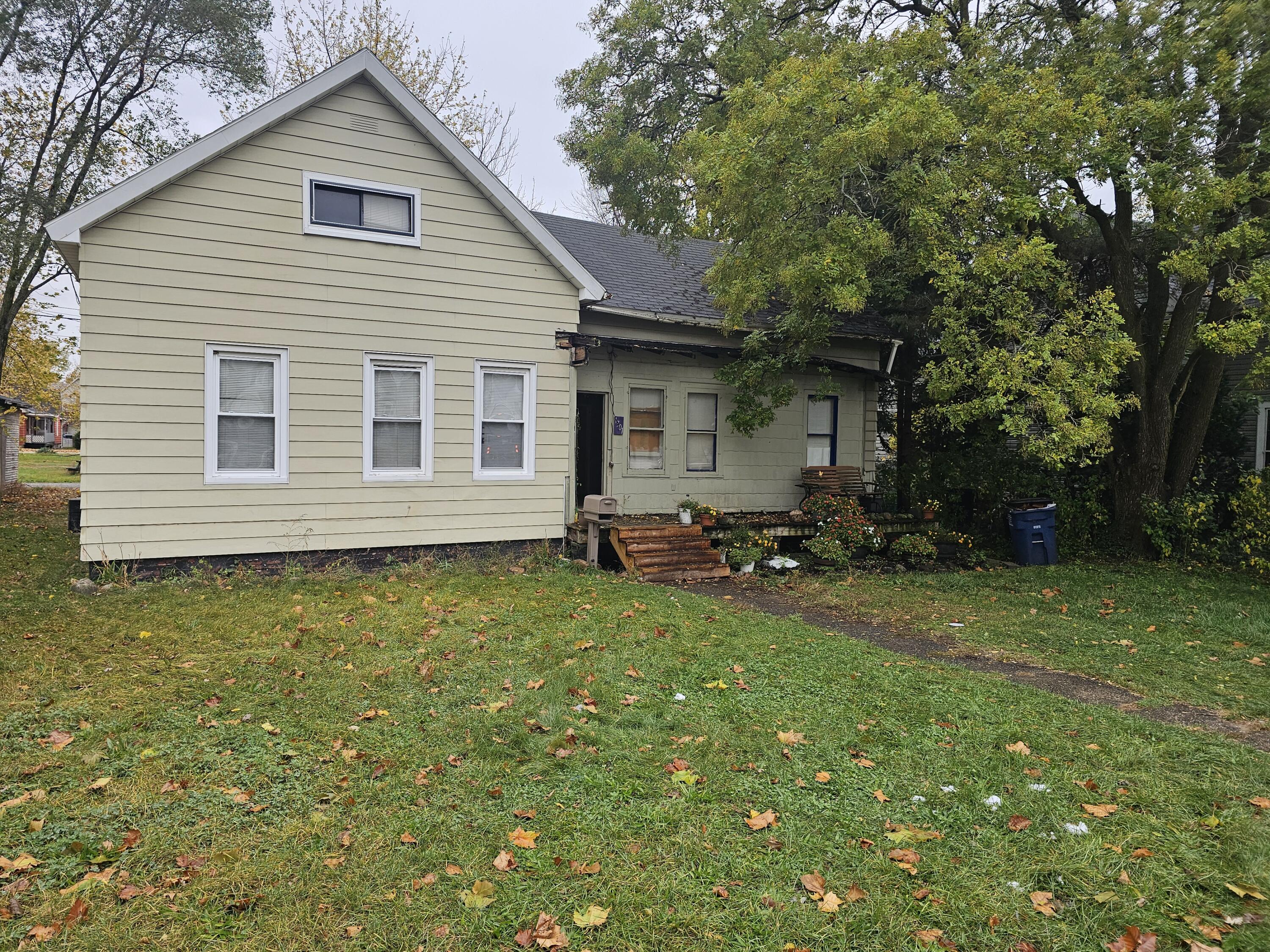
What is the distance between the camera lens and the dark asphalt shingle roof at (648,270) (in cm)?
1286

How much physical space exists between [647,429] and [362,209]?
5.65 m

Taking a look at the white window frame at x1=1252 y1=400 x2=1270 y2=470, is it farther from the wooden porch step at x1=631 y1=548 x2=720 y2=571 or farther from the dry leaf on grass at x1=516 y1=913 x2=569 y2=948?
the dry leaf on grass at x1=516 y1=913 x2=569 y2=948

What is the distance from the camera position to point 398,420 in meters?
10.2

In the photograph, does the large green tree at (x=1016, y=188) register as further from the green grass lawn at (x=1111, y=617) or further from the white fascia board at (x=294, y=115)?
the white fascia board at (x=294, y=115)

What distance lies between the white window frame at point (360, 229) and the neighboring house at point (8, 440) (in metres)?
16.7

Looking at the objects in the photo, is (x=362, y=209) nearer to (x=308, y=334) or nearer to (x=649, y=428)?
(x=308, y=334)

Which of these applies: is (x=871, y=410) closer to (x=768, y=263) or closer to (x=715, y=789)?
(x=768, y=263)

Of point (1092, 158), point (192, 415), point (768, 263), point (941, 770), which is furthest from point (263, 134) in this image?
point (1092, 158)

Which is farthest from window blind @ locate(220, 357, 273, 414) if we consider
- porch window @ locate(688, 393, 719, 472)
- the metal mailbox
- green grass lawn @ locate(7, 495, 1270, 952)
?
porch window @ locate(688, 393, 719, 472)

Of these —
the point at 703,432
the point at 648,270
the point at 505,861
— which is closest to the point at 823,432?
the point at 703,432

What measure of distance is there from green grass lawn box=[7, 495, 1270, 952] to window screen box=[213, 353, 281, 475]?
118 inches

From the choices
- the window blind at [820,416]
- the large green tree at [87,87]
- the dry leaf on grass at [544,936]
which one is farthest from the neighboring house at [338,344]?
the large green tree at [87,87]

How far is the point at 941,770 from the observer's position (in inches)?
169

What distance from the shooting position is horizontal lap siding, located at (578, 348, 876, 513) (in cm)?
1253
